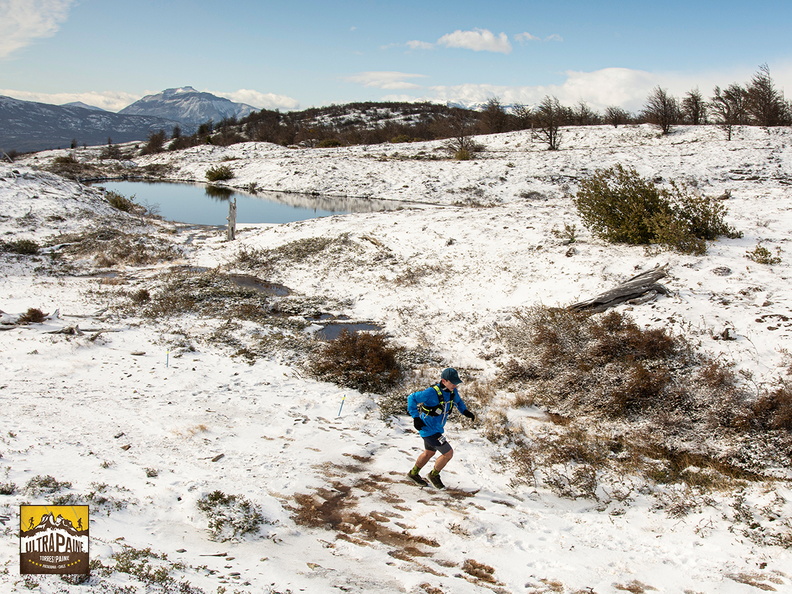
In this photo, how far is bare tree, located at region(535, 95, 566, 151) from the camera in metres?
42.6

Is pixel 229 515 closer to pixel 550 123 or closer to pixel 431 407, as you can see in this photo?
pixel 431 407

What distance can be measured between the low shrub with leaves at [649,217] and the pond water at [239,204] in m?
15.9

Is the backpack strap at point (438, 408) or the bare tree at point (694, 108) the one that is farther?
the bare tree at point (694, 108)

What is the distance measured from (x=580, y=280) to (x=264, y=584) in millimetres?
10963

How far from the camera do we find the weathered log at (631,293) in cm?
1070

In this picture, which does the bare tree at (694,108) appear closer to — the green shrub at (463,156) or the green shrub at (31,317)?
the green shrub at (463,156)

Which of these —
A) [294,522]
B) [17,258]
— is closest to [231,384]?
[294,522]

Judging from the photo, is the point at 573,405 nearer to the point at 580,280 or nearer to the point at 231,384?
the point at 580,280

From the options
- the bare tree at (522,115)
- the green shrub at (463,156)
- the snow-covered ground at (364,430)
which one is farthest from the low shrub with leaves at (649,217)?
the bare tree at (522,115)

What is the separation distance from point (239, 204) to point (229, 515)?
31.1m

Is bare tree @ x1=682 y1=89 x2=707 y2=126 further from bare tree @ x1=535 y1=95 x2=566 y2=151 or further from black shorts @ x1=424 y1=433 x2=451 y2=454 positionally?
black shorts @ x1=424 y1=433 x2=451 y2=454

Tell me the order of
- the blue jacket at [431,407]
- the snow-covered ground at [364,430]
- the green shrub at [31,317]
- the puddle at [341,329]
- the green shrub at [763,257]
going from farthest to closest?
1. the puddle at [341,329]
2. the green shrub at [31,317]
3. the green shrub at [763,257]
4. the blue jacket at [431,407]
5. the snow-covered ground at [364,430]

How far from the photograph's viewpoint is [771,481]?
240 inches

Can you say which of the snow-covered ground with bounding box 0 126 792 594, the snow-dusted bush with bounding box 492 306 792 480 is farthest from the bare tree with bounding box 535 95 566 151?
the snow-dusted bush with bounding box 492 306 792 480
